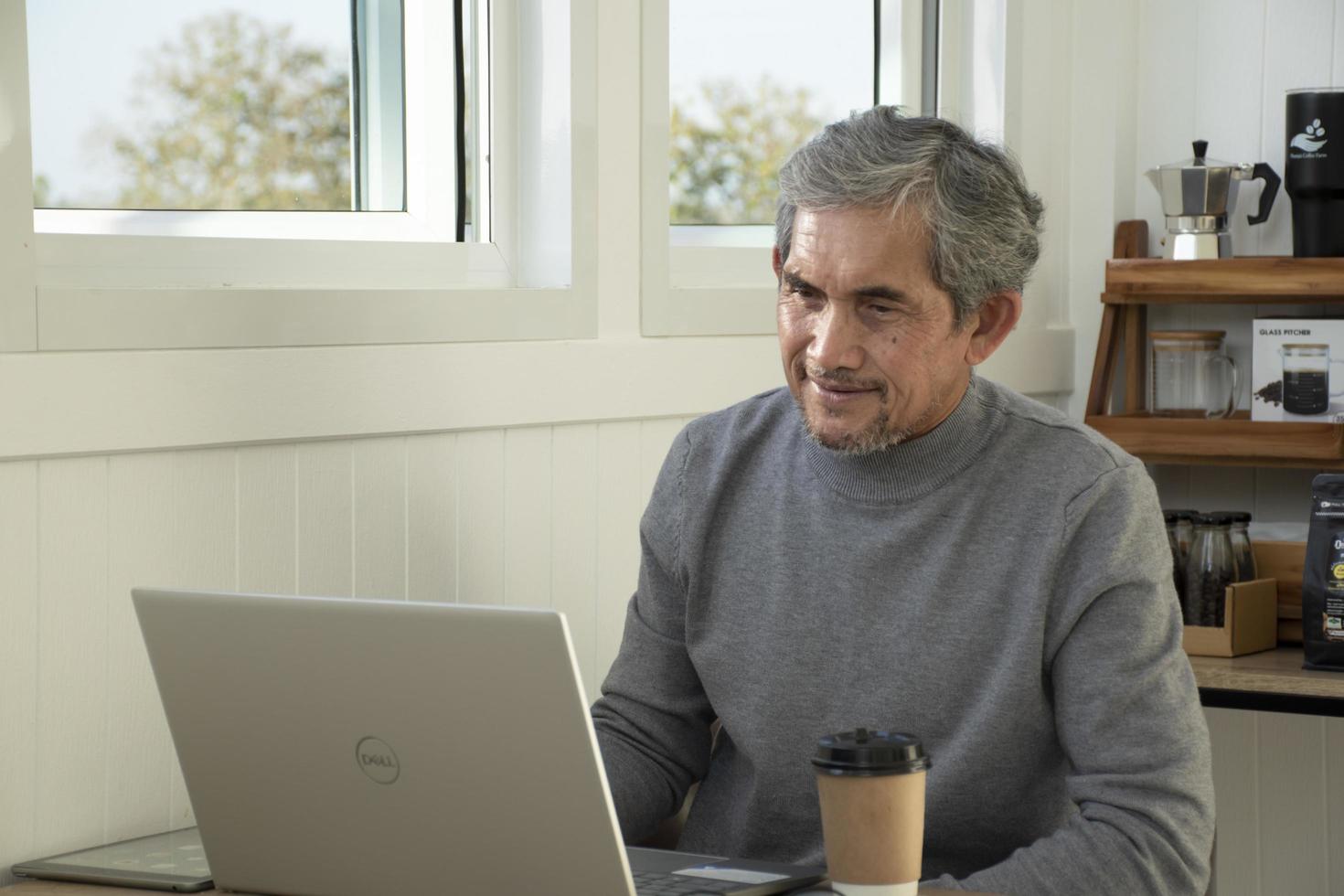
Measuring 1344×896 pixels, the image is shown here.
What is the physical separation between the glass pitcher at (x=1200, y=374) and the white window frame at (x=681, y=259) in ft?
2.63

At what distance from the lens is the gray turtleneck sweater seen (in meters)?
1.45

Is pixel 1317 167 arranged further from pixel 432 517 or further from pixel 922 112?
pixel 432 517

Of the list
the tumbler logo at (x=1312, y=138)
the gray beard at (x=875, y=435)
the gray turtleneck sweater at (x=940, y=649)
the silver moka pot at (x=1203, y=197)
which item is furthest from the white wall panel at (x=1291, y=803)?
the gray beard at (x=875, y=435)

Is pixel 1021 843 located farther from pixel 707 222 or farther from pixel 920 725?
pixel 707 222

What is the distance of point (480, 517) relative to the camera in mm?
1924

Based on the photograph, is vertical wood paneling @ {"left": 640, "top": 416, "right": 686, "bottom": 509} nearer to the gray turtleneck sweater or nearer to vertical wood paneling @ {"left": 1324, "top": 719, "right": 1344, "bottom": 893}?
the gray turtleneck sweater

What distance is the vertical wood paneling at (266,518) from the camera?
1674mm

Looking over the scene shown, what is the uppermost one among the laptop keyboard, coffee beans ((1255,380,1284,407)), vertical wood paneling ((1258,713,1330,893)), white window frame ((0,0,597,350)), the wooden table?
white window frame ((0,0,597,350))

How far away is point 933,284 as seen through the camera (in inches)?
61.8

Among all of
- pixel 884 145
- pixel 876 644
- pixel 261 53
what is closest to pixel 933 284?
pixel 884 145

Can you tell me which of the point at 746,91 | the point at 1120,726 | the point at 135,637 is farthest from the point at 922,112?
the point at 135,637

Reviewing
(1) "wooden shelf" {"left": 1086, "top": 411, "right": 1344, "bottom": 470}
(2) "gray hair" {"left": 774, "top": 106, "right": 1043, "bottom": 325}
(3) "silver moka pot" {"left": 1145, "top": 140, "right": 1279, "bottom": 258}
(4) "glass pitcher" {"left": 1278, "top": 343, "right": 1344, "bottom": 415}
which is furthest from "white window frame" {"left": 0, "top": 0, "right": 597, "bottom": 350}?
(4) "glass pitcher" {"left": 1278, "top": 343, "right": 1344, "bottom": 415}

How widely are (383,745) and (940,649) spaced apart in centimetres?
63

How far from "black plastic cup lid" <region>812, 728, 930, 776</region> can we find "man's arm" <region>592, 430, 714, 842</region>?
0.64 m
